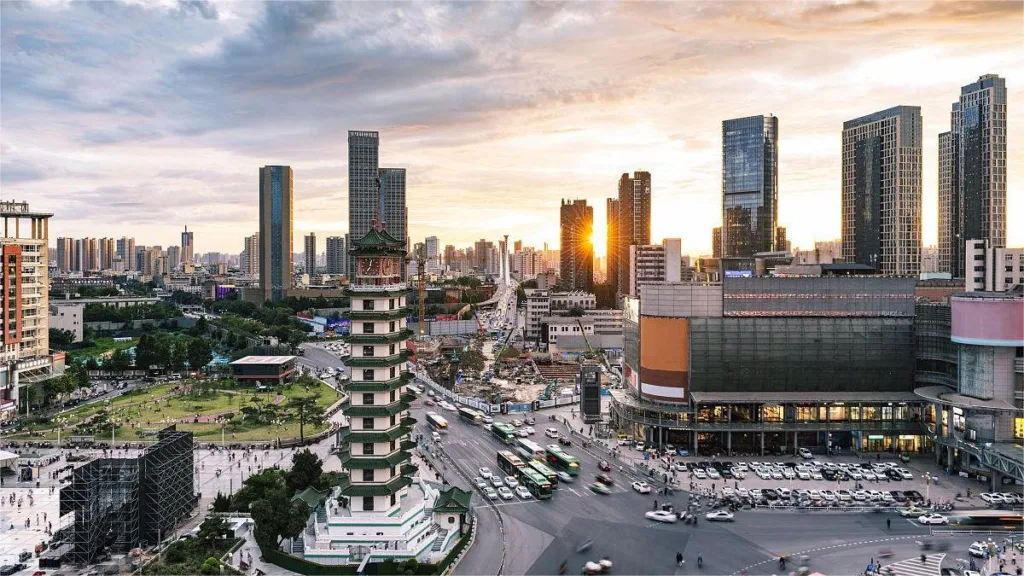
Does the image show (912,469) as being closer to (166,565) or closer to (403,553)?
(403,553)

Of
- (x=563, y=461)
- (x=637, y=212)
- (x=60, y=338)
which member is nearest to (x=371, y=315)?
(x=563, y=461)

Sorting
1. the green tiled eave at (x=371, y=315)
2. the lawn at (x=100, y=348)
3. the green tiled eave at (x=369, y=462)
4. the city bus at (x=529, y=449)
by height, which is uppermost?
the green tiled eave at (x=371, y=315)

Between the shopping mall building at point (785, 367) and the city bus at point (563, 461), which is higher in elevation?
the shopping mall building at point (785, 367)

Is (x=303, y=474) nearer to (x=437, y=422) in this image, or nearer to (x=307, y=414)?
(x=307, y=414)

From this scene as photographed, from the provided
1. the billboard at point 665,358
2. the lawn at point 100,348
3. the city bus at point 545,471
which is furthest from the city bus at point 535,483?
the lawn at point 100,348

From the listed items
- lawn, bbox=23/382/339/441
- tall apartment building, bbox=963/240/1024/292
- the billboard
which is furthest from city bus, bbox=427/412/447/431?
tall apartment building, bbox=963/240/1024/292

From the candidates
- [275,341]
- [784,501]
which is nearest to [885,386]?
[784,501]

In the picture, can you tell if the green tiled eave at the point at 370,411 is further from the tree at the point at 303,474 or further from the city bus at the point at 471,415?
the city bus at the point at 471,415
